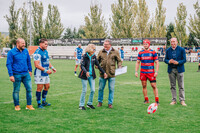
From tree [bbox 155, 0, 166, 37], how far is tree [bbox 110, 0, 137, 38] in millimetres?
4991

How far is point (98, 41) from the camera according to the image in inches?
1898

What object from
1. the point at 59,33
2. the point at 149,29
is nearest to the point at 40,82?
the point at 149,29

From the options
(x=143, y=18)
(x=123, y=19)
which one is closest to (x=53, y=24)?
(x=123, y=19)

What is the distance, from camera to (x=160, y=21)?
51219 millimetres

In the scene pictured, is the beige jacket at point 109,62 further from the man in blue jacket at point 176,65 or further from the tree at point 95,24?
the tree at point 95,24

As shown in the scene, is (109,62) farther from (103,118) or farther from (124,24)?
(124,24)

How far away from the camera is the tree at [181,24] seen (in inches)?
2060

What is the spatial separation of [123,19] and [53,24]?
18.5 meters

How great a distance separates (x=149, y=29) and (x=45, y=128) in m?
49.0

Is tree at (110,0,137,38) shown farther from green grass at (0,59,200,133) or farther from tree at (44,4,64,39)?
green grass at (0,59,200,133)

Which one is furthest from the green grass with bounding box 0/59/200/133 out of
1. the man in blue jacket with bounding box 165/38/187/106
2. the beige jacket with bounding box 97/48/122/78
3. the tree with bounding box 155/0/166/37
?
the tree with bounding box 155/0/166/37

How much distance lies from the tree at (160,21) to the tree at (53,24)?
24303 millimetres

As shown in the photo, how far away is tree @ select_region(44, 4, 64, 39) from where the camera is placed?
60.9 metres

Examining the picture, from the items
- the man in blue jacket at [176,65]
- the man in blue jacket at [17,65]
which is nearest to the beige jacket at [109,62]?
the man in blue jacket at [176,65]
